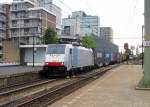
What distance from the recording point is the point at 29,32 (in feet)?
370

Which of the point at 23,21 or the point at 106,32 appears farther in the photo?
the point at 23,21

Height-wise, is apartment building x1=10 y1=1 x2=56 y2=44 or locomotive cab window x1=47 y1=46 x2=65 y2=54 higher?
apartment building x1=10 y1=1 x2=56 y2=44

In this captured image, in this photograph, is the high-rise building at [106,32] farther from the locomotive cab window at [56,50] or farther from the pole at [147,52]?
the pole at [147,52]

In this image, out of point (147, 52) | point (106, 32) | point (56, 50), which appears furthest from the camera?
point (106, 32)

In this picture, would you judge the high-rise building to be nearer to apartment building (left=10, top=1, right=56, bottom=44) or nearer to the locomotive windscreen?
apartment building (left=10, top=1, right=56, bottom=44)

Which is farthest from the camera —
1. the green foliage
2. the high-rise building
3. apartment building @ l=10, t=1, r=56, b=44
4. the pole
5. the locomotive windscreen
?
apartment building @ l=10, t=1, r=56, b=44

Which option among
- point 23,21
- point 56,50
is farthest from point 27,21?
point 56,50

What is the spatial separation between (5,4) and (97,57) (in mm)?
62988

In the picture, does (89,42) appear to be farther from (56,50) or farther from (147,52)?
(147,52)

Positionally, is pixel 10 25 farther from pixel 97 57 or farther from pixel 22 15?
pixel 97 57

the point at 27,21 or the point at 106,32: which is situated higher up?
the point at 27,21

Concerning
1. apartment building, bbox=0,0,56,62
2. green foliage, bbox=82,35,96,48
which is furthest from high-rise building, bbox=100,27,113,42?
green foliage, bbox=82,35,96,48

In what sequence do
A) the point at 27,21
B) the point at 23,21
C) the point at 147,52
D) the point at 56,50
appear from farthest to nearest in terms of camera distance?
1. the point at 27,21
2. the point at 23,21
3. the point at 56,50
4. the point at 147,52

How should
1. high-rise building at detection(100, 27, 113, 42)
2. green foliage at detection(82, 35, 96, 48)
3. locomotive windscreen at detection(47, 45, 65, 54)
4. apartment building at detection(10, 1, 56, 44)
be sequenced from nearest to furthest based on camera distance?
locomotive windscreen at detection(47, 45, 65, 54)
green foliage at detection(82, 35, 96, 48)
high-rise building at detection(100, 27, 113, 42)
apartment building at detection(10, 1, 56, 44)
